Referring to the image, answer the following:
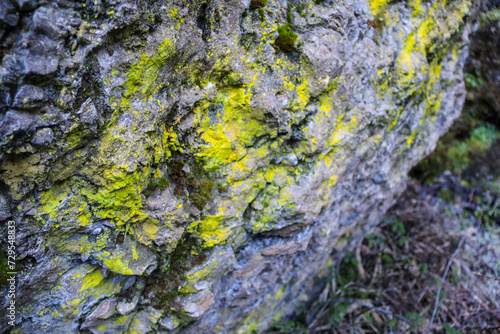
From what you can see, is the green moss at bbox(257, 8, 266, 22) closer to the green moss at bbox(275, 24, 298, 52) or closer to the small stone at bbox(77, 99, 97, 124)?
the green moss at bbox(275, 24, 298, 52)

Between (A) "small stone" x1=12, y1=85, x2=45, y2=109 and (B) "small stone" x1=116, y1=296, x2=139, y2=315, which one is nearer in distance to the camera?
(A) "small stone" x1=12, y1=85, x2=45, y2=109

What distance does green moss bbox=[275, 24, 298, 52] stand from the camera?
2172 millimetres

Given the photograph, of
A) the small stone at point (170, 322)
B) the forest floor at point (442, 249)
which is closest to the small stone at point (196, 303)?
the small stone at point (170, 322)

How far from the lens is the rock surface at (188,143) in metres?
1.60

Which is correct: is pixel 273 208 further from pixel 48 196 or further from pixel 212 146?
pixel 48 196

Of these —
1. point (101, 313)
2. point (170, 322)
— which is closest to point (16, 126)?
point (101, 313)

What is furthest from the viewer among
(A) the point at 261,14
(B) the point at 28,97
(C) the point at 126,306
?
(C) the point at 126,306

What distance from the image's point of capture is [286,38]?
2.18m

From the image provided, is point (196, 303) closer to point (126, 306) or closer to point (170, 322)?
point (170, 322)

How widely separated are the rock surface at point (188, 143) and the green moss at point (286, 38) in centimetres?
1

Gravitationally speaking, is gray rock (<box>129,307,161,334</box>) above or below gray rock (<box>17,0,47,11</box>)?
below

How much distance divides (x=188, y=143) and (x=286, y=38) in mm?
1021

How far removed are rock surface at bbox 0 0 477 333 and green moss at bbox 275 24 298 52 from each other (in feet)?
0.04

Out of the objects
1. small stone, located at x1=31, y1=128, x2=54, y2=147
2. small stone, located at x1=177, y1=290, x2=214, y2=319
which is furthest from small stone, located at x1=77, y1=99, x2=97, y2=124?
small stone, located at x1=177, y1=290, x2=214, y2=319
